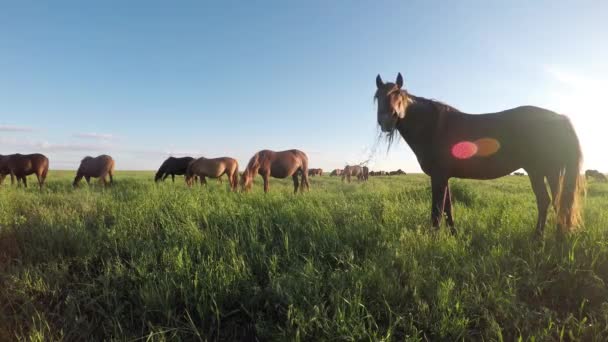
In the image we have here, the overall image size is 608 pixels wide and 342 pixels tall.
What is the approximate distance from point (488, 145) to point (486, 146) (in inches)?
1.1

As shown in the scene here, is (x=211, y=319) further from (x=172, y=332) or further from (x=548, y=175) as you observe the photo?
(x=548, y=175)

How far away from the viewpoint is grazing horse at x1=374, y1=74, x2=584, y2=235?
11.8 feet

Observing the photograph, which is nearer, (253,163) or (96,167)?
(253,163)

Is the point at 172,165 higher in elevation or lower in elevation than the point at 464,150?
higher

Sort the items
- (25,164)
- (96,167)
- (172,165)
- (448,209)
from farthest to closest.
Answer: (172,165), (96,167), (25,164), (448,209)

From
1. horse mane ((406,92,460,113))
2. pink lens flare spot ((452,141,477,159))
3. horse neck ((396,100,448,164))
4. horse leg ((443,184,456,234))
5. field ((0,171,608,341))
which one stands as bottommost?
field ((0,171,608,341))

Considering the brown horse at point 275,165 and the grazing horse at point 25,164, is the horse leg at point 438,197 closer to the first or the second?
the brown horse at point 275,165

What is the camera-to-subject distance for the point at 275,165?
1191cm

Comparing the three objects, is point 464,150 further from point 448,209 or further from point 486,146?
point 448,209

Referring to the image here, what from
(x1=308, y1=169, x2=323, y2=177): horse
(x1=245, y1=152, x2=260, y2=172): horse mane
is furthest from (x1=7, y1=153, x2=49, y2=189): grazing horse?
(x1=308, y1=169, x2=323, y2=177): horse

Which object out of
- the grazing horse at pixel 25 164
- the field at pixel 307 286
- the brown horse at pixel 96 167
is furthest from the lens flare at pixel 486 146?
the grazing horse at pixel 25 164

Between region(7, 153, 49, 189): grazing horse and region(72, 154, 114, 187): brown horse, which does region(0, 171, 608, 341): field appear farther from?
region(7, 153, 49, 189): grazing horse

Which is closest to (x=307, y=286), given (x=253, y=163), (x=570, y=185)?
(x=570, y=185)

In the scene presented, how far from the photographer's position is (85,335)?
2127 millimetres
